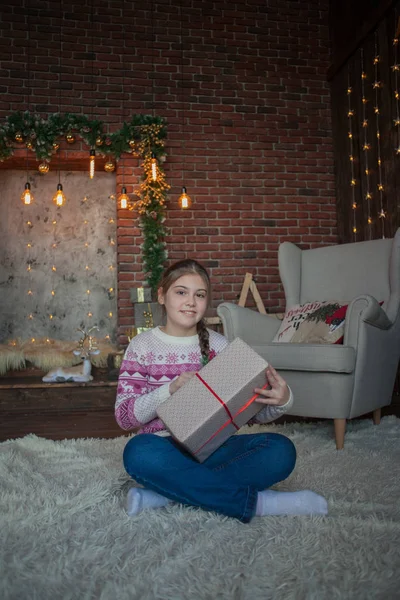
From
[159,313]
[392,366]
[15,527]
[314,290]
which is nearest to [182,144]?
[159,313]

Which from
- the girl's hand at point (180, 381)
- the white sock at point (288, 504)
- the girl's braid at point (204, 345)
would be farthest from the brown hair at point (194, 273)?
the white sock at point (288, 504)

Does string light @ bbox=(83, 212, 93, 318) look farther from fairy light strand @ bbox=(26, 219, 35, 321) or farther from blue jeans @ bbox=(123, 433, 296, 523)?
blue jeans @ bbox=(123, 433, 296, 523)

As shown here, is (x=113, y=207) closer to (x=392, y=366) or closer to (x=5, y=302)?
(x=5, y=302)

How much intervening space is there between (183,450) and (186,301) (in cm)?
43

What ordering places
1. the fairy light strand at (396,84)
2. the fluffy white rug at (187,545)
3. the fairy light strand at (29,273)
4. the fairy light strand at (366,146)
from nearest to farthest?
the fluffy white rug at (187,545) → the fairy light strand at (396,84) → the fairy light strand at (366,146) → the fairy light strand at (29,273)

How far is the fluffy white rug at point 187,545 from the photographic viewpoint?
100 cm

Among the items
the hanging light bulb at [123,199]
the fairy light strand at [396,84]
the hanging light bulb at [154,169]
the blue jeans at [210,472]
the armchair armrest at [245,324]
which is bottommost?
the blue jeans at [210,472]

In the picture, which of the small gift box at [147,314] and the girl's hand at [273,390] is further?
the small gift box at [147,314]

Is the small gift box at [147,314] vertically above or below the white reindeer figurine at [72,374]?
above

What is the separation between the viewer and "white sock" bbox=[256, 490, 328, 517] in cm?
139

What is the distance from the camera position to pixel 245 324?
2979 millimetres

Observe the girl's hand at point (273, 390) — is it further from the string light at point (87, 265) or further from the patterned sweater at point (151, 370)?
the string light at point (87, 265)

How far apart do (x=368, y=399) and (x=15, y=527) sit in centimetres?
177

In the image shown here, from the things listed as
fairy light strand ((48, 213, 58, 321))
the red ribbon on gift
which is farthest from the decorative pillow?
fairy light strand ((48, 213, 58, 321))
